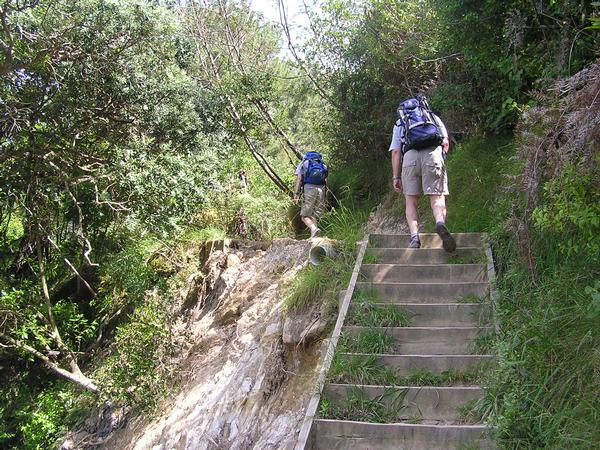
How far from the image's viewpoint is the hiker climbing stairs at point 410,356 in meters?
5.07

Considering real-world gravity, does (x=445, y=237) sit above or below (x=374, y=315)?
above

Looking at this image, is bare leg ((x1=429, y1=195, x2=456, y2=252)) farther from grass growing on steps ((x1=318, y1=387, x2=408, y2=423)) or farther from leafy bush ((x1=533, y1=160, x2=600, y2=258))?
leafy bush ((x1=533, y1=160, x2=600, y2=258))

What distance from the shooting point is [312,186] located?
35.4ft

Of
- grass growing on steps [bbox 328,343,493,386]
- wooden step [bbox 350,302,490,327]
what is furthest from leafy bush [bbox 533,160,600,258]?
wooden step [bbox 350,302,490,327]

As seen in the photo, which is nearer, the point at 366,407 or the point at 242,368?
the point at 366,407

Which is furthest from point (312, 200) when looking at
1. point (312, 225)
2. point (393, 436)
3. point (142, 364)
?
point (393, 436)

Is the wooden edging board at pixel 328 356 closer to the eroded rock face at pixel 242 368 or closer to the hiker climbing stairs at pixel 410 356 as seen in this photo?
the hiker climbing stairs at pixel 410 356

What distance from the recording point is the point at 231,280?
10656mm

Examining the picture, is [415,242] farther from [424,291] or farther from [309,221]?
[309,221]

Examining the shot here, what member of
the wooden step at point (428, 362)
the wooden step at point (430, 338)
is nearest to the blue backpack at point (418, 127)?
the wooden step at point (430, 338)

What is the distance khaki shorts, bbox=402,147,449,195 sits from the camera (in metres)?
7.40

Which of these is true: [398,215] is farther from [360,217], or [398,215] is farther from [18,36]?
[18,36]

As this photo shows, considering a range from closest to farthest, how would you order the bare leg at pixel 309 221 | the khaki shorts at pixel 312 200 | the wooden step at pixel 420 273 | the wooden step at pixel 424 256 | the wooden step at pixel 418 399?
the wooden step at pixel 418 399 → the wooden step at pixel 420 273 → the wooden step at pixel 424 256 → the bare leg at pixel 309 221 → the khaki shorts at pixel 312 200

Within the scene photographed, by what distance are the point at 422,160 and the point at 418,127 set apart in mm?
381
